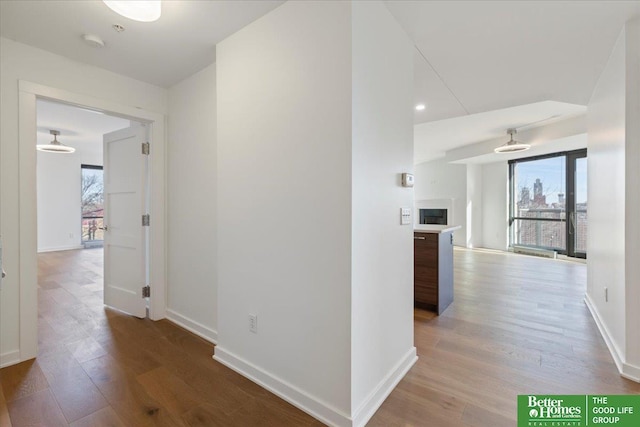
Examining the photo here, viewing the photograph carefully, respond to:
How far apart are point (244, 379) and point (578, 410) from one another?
208 centimetres

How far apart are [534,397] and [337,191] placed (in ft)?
5.88

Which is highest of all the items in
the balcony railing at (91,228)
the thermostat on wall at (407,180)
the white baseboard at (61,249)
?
the thermostat on wall at (407,180)

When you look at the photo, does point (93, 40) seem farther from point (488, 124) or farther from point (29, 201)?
point (488, 124)

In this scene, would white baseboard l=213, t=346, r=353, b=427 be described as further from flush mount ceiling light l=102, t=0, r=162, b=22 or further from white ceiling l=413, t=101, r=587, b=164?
white ceiling l=413, t=101, r=587, b=164

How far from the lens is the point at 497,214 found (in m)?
7.86

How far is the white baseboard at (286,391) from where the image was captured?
5.03 ft

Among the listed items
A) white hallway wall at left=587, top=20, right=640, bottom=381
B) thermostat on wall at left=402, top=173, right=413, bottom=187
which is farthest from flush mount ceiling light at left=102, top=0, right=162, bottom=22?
white hallway wall at left=587, top=20, right=640, bottom=381

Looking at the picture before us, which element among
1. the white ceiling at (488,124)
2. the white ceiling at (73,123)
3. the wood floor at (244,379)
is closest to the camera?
the wood floor at (244,379)

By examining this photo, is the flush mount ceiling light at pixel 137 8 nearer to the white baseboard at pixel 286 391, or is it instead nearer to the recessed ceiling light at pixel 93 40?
the recessed ceiling light at pixel 93 40

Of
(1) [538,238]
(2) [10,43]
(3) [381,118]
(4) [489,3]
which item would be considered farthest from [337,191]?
(1) [538,238]

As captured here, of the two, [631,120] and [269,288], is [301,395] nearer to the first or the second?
[269,288]

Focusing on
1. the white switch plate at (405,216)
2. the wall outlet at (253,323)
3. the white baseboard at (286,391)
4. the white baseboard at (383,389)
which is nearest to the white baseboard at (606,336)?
the white baseboard at (383,389)

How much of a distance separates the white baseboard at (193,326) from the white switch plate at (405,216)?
1.88 meters

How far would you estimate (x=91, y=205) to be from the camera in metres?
8.07
